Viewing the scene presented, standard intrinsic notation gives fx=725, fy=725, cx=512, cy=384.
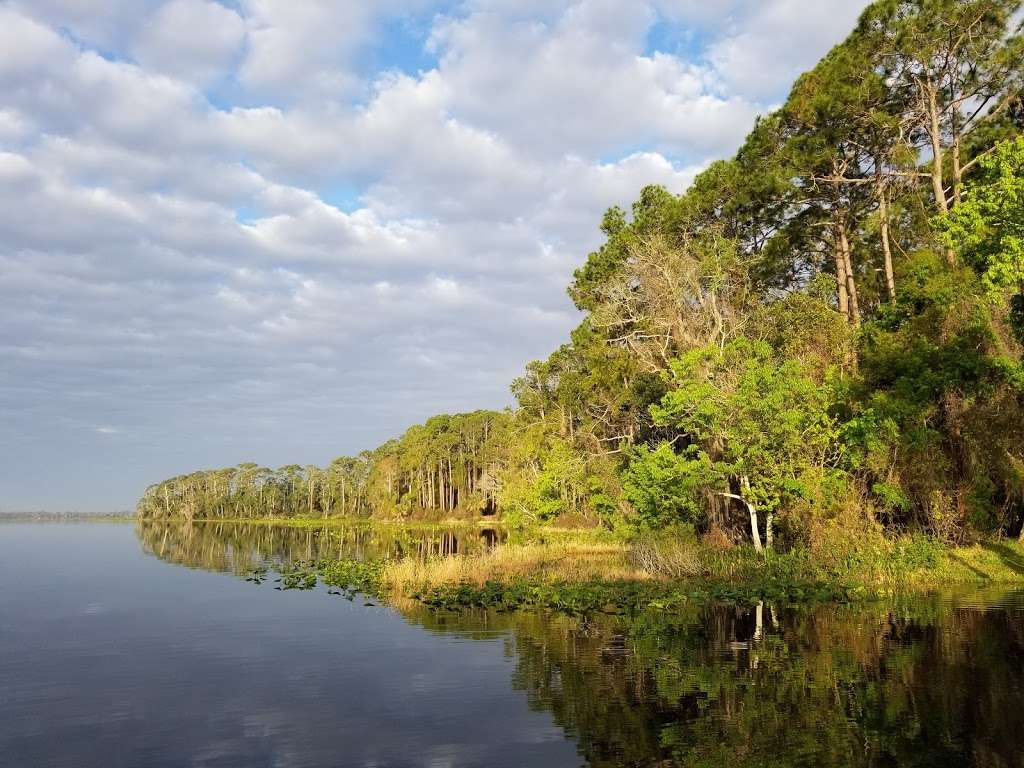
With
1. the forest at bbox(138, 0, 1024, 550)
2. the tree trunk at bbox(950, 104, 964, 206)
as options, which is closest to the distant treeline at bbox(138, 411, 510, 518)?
the forest at bbox(138, 0, 1024, 550)

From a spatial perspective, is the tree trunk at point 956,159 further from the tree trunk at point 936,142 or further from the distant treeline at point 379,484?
the distant treeline at point 379,484

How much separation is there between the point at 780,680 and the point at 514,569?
19.2 meters

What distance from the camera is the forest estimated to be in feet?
88.4

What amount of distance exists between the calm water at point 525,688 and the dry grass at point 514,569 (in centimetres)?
475

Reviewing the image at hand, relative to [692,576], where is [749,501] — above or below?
above

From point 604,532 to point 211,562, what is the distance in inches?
1009

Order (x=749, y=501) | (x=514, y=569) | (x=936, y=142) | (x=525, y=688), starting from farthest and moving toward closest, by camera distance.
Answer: (x=936, y=142), (x=514, y=569), (x=749, y=501), (x=525, y=688)

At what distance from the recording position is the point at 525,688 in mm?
13586

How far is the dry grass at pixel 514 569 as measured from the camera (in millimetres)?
28031

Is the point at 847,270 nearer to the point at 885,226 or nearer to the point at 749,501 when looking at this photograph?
the point at 885,226

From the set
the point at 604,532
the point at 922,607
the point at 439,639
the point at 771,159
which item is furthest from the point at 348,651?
the point at 771,159

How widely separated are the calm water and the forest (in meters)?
7.26

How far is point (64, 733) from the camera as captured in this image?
A: 11734mm

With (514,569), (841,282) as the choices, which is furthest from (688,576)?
(841,282)
